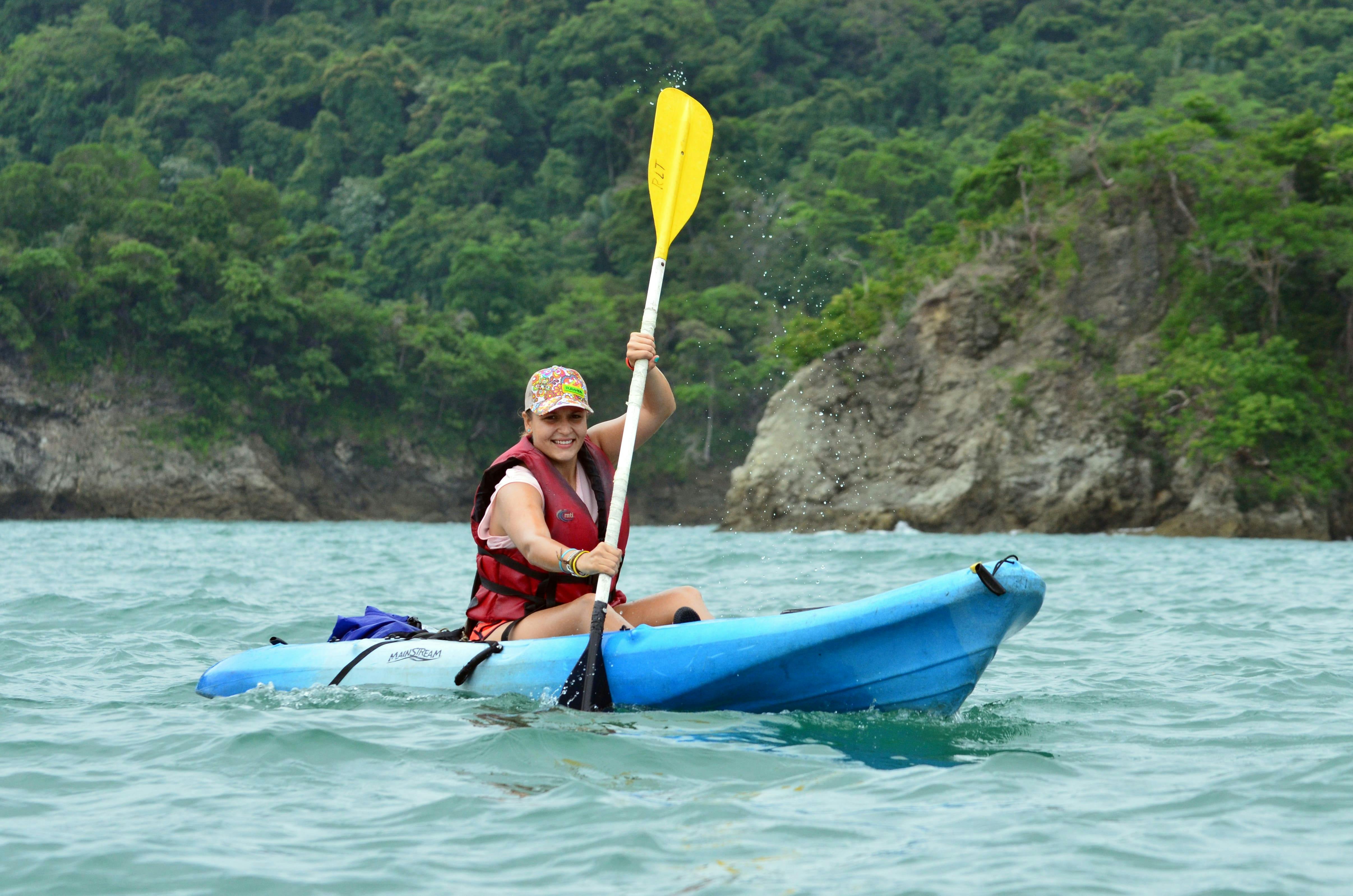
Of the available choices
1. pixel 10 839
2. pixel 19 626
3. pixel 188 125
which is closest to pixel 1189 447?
pixel 19 626

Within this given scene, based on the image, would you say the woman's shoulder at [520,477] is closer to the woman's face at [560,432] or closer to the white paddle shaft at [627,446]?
the woman's face at [560,432]

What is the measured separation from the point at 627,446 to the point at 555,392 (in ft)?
1.06

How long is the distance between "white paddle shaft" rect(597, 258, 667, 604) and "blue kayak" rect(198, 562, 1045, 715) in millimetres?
204

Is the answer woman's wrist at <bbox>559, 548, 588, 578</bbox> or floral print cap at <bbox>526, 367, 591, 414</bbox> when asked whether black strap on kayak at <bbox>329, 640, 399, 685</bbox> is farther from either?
floral print cap at <bbox>526, 367, 591, 414</bbox>

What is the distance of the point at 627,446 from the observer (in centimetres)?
495

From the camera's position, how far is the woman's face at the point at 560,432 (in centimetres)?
499

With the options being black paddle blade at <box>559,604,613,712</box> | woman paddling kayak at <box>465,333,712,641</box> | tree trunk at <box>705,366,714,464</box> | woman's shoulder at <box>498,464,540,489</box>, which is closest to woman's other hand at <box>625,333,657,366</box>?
woman paddling kayak at <box>465,333,712,641</box>

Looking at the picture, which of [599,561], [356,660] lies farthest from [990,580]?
[356,660]

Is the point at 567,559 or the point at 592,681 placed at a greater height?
A: the point at 567,559

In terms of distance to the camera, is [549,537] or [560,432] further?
[560,432]

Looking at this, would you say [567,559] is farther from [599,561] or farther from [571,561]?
[599,561]

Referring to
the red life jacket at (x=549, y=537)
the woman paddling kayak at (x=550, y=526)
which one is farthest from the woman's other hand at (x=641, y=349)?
the red life jacket at (x=549, y=537)

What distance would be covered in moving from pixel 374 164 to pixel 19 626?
48352 mm

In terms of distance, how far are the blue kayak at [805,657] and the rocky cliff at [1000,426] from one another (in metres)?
19.4
